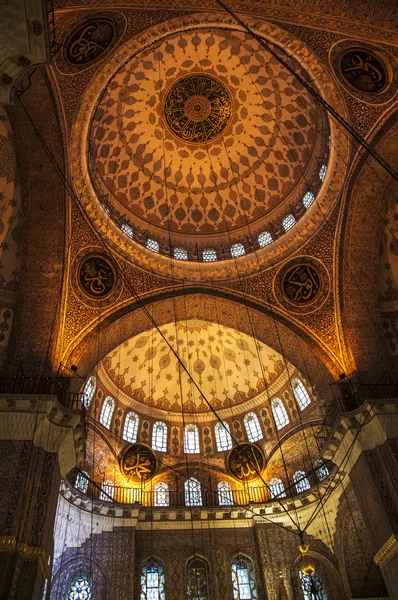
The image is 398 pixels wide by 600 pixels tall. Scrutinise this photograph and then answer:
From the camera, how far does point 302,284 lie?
1221 cm

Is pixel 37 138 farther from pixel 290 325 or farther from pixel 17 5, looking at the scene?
pixel 290 325

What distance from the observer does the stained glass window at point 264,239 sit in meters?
13.1

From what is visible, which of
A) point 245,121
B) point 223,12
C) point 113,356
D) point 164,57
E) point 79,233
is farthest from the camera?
point 113,356

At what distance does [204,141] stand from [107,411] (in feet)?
29.2

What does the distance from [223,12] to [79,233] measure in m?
5.79

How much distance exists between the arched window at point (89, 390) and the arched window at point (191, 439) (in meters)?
3.80

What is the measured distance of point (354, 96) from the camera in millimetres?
9844

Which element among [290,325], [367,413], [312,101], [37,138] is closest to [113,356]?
[290,325]

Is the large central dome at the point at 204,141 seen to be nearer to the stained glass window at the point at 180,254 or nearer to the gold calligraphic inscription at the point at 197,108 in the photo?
the gold calligraphic inscription at the point at 197,108

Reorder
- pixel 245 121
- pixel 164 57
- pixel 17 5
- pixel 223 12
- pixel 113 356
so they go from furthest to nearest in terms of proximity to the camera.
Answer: pixel 113 356 < pixel 245 121 < pixel 164 57 < pixel 223 12 < pixel 17 5

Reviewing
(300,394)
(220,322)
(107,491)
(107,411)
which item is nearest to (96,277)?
(220,322)

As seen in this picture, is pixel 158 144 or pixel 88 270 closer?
pixel 88 270

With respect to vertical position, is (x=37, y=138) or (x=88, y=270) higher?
(x=37, y=138)

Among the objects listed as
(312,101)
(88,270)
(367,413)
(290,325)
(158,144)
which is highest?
(158,144)
